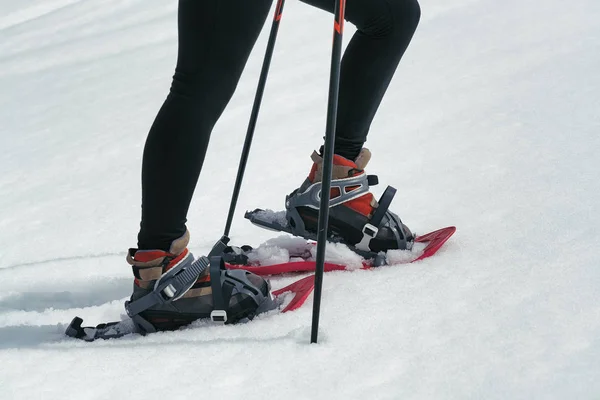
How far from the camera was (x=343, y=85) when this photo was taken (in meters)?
2.39

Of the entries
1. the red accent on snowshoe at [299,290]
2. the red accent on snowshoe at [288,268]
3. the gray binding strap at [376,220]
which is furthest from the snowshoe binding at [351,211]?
the red accent on snowshoe at [299,290]

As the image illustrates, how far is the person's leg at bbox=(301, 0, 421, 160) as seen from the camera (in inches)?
89.4

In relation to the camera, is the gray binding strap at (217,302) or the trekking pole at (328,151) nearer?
the trekking pole at (328,151)

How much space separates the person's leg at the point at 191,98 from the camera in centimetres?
182

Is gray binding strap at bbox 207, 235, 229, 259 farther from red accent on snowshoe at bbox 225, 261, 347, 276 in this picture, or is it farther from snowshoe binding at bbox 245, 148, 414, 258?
snowshoe binding at bbox 245, 148, 414, 258

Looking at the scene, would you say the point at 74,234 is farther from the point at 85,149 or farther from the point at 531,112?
the point at 531,112

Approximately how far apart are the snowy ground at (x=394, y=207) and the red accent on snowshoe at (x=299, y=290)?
1.7 inches

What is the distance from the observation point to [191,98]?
1.87 m

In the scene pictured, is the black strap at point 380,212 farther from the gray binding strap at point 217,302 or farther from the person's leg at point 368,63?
the gray binding strap at point 217,302

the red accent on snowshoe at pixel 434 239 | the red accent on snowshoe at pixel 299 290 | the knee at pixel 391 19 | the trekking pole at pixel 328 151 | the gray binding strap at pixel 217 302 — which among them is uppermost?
the knee at pixel 391 19

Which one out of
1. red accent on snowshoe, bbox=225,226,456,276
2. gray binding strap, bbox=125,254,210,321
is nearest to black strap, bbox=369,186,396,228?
red accent on snowshoe, bbox=225,226,456,276

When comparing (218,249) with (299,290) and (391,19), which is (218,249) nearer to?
(299,290)

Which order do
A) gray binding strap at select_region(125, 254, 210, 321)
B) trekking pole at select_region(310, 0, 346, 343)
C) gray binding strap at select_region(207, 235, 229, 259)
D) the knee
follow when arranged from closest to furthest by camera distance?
trekking pole at select_region(310, 0, 346, 343) → gray binding strap at select_region(125, 254, 210, 321) → the knee → gray binding strap at select_region(207, 235, 229, 259)

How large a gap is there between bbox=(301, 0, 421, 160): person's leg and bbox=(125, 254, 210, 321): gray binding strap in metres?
0.71
